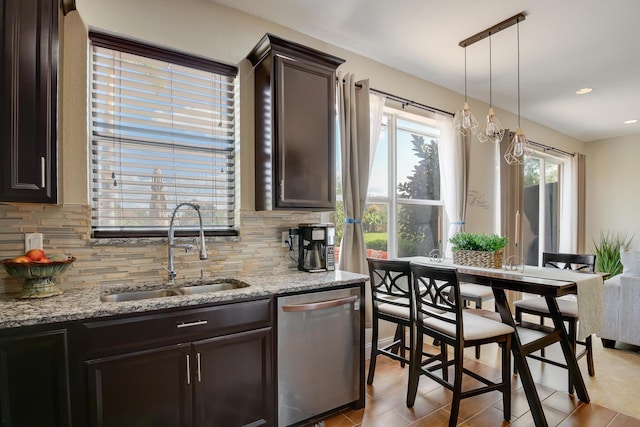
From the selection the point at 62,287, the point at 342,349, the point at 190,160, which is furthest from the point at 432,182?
Result: the point at 62,287

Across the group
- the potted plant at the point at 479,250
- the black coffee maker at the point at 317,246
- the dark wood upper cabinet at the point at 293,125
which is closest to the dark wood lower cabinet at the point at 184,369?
the black coffee maker at the point at 317,246

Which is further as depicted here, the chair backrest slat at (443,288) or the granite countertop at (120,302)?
the chair backrest slat at (443,288)

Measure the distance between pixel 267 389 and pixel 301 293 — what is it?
56 centimetres

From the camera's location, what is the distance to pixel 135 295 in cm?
209

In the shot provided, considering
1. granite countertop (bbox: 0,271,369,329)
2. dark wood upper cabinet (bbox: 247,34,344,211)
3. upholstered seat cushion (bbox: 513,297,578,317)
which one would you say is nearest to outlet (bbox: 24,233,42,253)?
granite countertop (bbox: 0,271,369,329)

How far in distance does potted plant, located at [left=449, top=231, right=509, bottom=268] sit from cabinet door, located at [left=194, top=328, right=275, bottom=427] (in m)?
1.82

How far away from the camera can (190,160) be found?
249 centimetres

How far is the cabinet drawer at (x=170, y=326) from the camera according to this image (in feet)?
5.16

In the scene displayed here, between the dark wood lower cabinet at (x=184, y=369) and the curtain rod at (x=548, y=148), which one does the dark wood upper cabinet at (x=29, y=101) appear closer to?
the dark wood lower cabinet at (x=184, y=369)

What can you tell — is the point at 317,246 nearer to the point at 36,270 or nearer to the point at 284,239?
the point at 284,239

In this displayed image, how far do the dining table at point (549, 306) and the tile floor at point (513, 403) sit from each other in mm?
159

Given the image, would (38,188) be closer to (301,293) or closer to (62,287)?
(62,287)

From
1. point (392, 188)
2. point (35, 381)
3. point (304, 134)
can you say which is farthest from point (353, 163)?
point (35, 381)

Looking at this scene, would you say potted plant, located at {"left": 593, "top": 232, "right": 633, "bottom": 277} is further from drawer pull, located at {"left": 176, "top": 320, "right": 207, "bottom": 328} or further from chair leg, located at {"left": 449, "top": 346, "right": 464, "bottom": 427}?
drawer pull, located at {"left": 176, "top": 320, "right": 207, "bottom": 328}
